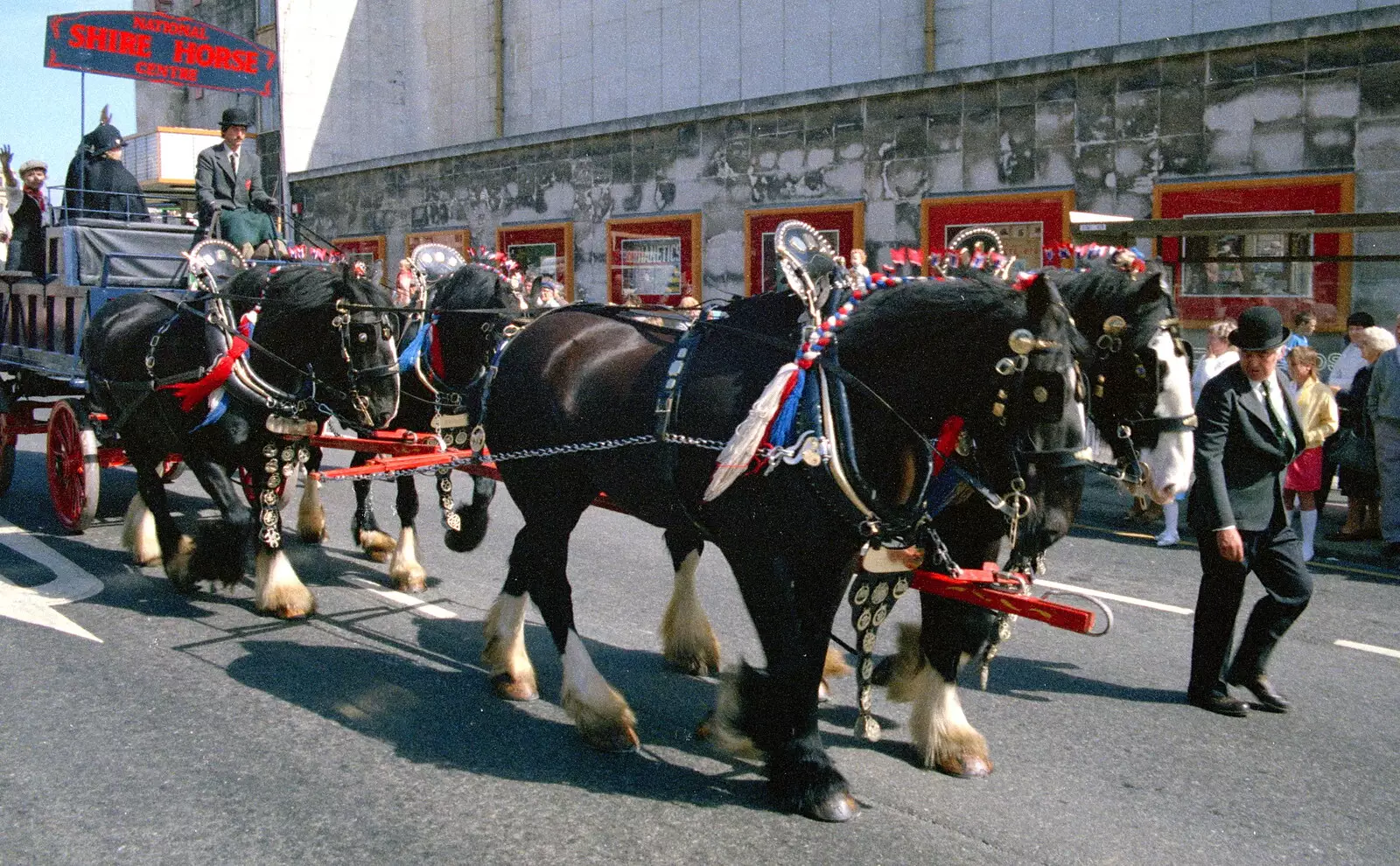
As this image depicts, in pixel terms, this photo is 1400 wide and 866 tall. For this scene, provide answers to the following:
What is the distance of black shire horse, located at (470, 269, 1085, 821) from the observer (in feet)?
13.0

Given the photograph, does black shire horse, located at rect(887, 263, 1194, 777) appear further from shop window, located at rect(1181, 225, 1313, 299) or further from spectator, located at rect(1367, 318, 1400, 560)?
shop window, located at rect(1181, 225, 1313, 299)

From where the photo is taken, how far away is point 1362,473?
370 inches

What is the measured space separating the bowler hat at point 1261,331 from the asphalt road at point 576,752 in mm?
1614

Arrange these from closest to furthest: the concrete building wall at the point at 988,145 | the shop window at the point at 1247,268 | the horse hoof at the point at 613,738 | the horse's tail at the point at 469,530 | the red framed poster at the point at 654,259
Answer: the horse hoof at the point at 613,738
the horse's tail at the point at 469,530
the shop window at the point at 1247,268
the concrete building wall at the point at 988,145
the red framed poster at the point at 654,259

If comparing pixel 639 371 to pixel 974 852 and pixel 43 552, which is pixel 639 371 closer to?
pixel 974 852

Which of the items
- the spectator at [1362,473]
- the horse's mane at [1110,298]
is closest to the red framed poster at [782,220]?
the spectator at [1362,473]

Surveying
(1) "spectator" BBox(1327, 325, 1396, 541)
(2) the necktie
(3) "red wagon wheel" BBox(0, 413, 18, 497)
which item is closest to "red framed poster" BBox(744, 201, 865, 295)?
(1) "spectator" BBox(1327, 325, 1396, 541)

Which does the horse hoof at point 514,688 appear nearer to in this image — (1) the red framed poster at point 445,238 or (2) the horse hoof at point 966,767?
(2) the horse hoof at point 966,767

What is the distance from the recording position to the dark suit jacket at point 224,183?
925 cm

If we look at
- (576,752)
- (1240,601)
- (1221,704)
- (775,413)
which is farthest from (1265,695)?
(576,752)

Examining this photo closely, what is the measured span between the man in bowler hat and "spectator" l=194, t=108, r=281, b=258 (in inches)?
258

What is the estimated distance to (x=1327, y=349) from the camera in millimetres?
11711

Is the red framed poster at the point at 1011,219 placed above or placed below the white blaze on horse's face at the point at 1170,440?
above

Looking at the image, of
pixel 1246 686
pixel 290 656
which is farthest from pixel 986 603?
pixel 290 656
